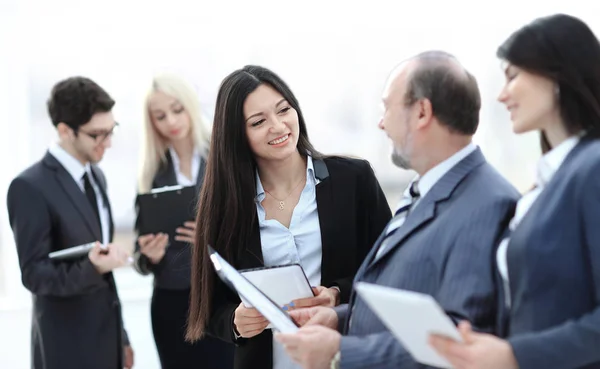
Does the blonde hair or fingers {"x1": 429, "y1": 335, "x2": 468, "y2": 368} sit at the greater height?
the blonde hair

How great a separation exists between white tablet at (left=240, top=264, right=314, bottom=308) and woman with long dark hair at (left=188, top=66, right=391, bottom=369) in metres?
Answer: 0.19

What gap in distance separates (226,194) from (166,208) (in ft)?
3.89

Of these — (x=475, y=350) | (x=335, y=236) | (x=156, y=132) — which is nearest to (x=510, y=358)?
(x=475, y=350)

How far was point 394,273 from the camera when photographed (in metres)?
1.51

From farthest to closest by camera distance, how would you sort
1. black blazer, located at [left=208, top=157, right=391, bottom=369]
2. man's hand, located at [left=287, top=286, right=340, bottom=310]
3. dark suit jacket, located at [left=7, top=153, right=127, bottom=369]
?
dark suit jacket, located at [left=7, top=153, right=127, bottom=369], black blazer, located at [left=208, top=157, right=391, bottom=369], man's hand, located at [left=287, top=286, right=340, bottom=310]

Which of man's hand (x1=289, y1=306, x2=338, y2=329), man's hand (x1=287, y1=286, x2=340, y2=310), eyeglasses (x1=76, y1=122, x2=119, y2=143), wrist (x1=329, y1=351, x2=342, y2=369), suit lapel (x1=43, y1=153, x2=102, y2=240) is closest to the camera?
wrist (x1=329, y1=351, x2=342, y2=369)

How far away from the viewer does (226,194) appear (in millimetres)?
2156

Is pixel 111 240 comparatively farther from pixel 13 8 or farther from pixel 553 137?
pixel 553 137

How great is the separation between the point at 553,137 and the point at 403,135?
0.32 m

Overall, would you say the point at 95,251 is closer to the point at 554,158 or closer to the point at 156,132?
the point at 156,132

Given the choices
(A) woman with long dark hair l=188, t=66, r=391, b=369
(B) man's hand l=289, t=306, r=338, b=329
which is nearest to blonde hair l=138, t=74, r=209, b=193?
(A) woman with long dark hair l=188, t=66, r=391, b=369

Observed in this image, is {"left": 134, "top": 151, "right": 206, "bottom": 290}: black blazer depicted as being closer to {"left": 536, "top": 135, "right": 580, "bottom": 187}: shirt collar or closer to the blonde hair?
the blonde hair

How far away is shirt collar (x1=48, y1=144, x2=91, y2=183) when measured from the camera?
3096 mm

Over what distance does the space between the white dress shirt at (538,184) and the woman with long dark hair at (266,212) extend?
0.75 metres
